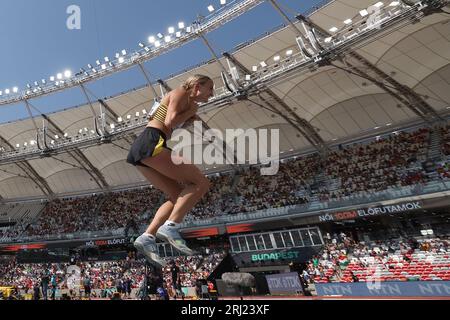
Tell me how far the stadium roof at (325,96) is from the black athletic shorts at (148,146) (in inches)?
761

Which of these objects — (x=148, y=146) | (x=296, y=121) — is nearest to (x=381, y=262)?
(x=296, y=121)

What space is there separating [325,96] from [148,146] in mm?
24862

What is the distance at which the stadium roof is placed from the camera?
20516mm

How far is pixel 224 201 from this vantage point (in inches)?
1194

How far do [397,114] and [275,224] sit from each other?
12732 mm

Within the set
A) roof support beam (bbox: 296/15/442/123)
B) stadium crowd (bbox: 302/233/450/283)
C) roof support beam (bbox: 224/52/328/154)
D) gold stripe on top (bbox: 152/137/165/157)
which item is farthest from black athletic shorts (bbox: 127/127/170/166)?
roof support beam (bbox: 224/52/328/154)

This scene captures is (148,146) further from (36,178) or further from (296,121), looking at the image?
(36,178)

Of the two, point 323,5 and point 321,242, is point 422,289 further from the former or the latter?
point 323,5

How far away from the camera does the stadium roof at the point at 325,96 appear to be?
2052cm

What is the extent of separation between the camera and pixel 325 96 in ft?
84.0

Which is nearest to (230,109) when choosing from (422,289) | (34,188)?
(422,289)

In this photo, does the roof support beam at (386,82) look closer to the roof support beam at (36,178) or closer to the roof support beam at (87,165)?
the roof support beam at (87,165)

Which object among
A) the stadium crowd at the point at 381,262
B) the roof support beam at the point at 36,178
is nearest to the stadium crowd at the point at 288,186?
the roof support beam at the point at 36,178
